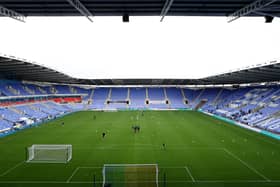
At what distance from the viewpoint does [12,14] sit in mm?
7484

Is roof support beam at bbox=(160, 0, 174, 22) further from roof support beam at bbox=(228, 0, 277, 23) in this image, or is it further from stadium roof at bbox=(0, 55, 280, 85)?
stadium roof at bbox=(0, 55, 280, 85)

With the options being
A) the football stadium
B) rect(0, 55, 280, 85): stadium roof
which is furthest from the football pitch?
rect(0, 55, 280, 85): stadium roof

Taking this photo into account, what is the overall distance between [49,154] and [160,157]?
436 inches

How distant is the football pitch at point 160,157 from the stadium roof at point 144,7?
10933 millimetres

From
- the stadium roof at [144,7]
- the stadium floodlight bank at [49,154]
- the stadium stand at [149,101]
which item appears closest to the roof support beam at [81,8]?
the stadium roof at [144,7]

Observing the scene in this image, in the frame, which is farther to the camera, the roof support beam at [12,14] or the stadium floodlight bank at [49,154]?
the stadium floodlight bank at [49,154]

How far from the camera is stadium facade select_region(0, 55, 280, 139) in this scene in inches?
1302

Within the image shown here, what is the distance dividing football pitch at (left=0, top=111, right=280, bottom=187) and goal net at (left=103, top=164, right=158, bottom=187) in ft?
0.98

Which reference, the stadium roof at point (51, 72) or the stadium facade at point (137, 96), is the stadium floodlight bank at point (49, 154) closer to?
the stadium roof at point (51, 72)

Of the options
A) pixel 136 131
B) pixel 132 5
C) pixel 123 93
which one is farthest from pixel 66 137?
pixel 123 93

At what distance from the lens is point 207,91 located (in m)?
69.7

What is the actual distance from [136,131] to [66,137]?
33.5ft

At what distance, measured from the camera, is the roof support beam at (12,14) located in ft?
23.5

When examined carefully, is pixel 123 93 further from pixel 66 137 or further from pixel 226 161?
pixel 226 161
